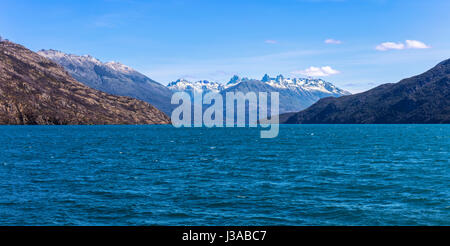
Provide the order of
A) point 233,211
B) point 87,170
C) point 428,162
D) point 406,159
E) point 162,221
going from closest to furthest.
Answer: point 162,221 → point 233,211 → point 87,170 → point 428,162 → point 406,159

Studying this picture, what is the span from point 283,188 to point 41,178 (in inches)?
1293

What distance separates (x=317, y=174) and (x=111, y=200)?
31563 millimetres

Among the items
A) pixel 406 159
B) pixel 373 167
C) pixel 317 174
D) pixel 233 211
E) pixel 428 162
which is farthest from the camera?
pixel 406 159

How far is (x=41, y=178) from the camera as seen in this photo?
5359 centimetres

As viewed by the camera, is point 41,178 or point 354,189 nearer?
point 354,189

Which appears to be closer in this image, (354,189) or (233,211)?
(233,211)

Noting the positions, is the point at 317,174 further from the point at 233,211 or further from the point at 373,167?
the point at 233,211

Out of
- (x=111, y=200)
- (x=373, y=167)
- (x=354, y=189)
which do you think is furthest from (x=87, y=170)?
(x=373, y=167)
